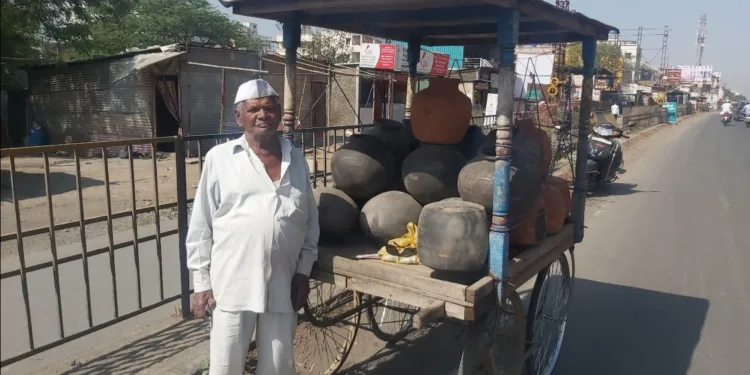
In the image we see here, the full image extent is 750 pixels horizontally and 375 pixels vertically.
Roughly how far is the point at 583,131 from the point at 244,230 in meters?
2.60

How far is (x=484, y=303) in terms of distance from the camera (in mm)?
2490

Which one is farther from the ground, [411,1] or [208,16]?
[208,16]

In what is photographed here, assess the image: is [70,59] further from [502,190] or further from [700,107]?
[700,107]

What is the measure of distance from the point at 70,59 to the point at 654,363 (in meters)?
15.2

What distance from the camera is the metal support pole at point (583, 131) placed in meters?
3.77

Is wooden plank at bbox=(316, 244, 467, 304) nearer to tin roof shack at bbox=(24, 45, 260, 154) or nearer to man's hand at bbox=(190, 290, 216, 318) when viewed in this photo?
man's hand at bbox=(190, 290, 216, 318)

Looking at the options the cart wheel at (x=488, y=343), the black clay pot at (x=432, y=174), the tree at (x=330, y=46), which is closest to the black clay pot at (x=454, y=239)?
the cart wheel at (x=488, y=343)

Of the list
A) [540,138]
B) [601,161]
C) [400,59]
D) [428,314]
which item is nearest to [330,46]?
[400,59]

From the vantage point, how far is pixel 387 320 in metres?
4.44

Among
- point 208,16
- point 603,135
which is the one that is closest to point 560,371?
point 603,135

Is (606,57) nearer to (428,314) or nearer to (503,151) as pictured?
(503,151)

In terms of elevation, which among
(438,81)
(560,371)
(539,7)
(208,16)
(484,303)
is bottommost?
(560,371)

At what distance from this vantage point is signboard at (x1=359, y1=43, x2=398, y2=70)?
1759 centimetres

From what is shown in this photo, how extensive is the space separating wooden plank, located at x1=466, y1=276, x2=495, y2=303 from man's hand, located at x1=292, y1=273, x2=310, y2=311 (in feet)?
2.34
